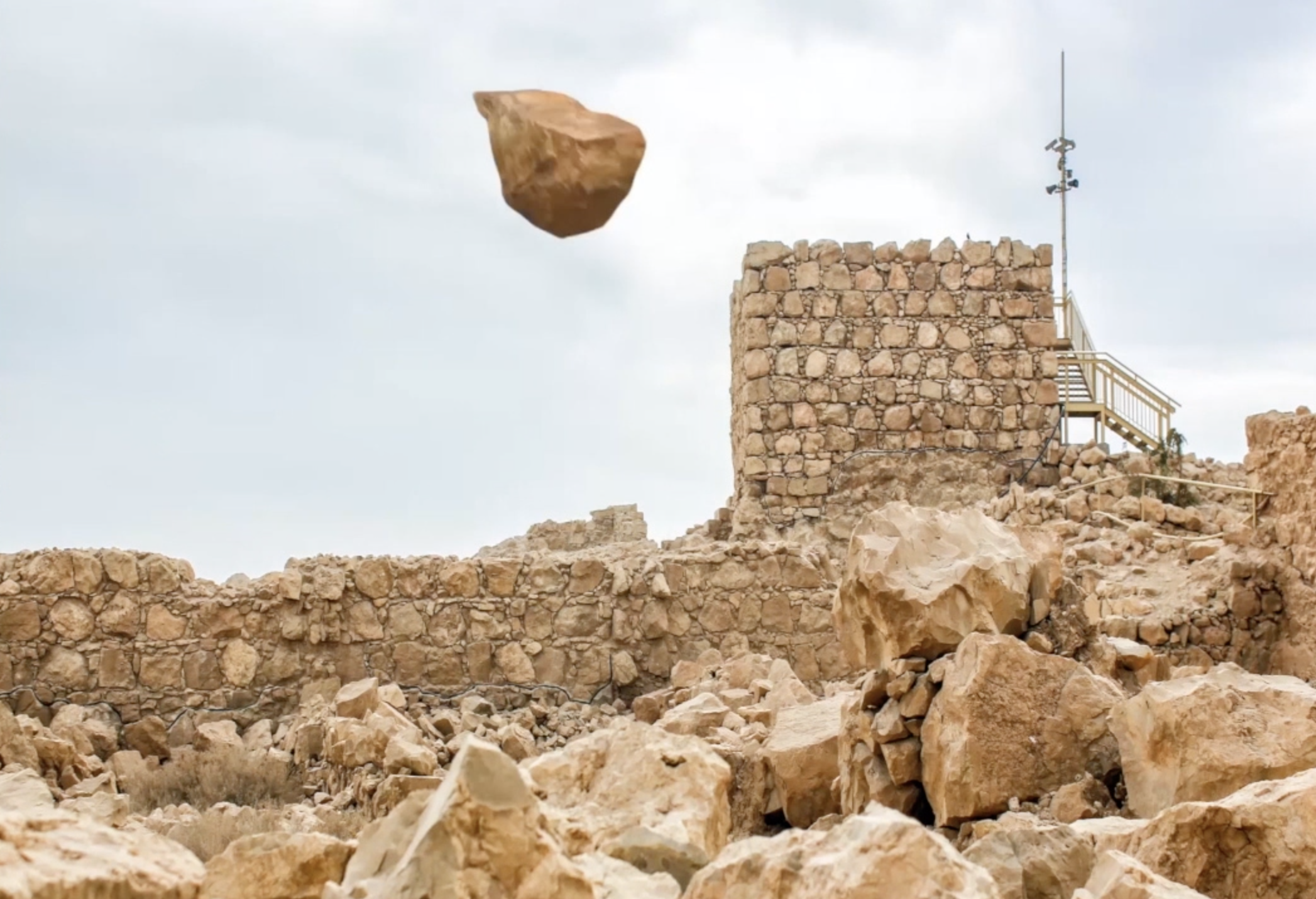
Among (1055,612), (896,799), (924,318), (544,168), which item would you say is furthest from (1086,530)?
(544,168)

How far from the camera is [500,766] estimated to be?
3.01 m

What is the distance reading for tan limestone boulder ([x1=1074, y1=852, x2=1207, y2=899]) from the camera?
307 cm

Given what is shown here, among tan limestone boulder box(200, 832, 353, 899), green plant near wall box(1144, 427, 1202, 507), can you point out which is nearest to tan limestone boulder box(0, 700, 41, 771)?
tan limestone boulder box(200, 832, 353, 899)

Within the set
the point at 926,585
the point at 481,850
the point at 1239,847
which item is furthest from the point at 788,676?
the point at 481,850

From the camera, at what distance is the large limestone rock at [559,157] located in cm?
344

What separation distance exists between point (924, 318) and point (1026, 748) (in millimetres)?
10824

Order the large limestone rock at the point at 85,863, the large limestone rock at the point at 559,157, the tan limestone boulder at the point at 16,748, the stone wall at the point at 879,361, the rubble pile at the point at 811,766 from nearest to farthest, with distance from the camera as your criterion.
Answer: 1. the large limestone rock at the point at 85,863
2. the rubble pile at the point at 811,766
3. the large limestone rock at the point at 559,157
4. the tan limestone boulder at the point at 16,748
5. the stone wall at the point at 879,361

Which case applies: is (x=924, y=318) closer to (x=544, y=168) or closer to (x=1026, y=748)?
(x=1026, y=748)

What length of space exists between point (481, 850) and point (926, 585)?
11.4 ft

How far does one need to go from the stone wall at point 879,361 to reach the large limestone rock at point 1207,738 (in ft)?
34.0

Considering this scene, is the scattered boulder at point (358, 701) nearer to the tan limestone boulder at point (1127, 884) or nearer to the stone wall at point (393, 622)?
the stone wall at point (393, 622)

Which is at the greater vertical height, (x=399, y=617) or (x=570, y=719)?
(x=399, y=617)

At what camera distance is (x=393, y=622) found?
394 inches

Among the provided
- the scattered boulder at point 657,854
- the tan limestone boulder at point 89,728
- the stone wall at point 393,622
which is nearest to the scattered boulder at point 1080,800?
the scattered boulder at point 657,854
